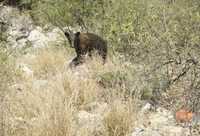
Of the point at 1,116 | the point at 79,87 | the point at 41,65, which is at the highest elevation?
the point at 1,116

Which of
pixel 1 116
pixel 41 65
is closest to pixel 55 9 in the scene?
pixel 41 65

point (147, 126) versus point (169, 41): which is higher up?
point (169, 41)

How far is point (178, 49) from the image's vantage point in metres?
7.34

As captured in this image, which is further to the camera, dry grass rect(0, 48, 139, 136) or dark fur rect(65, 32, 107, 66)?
dark fur rect(65, 32, 107, 66)

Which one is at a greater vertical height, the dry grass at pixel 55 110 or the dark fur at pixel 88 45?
the dry grass at pixel 55 110

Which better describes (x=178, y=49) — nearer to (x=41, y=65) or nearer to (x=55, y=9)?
(x=41, y=65)

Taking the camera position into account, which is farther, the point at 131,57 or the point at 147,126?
the point at 131,57

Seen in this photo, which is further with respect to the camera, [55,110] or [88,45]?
[88,45]

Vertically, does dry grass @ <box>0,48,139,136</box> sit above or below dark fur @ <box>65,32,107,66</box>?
above

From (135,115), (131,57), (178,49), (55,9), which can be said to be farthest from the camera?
(55,9)

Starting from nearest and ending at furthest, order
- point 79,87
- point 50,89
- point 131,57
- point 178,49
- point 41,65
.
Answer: point 50,89 → point 79,87 → point 178,49 → point 131,57 → point 41,65

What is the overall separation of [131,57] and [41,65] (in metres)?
2.39

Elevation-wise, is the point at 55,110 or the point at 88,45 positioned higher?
the point at 55,110

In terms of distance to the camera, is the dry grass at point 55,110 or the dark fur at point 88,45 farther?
the dark fur at point 88,45
